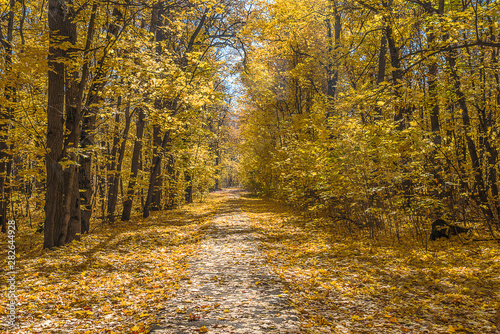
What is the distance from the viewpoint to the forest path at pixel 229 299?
3.54 meters

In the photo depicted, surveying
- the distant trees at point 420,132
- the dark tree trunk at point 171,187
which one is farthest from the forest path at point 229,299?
the dark tree trunk at point 171,187

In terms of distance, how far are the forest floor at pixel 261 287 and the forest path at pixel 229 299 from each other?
19 mm

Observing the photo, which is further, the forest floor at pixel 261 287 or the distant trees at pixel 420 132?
the distant trees at pixel 420 132

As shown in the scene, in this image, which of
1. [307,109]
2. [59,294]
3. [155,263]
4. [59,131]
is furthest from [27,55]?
[307,109]

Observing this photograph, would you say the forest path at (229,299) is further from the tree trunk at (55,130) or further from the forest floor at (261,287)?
the tree trunk at (55,130)

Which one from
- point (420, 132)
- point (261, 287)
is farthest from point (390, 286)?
point (420, 132)

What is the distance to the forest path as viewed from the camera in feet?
11.6

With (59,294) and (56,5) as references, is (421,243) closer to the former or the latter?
(59,294)

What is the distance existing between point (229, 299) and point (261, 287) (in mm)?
686

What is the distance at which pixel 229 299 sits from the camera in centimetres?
443

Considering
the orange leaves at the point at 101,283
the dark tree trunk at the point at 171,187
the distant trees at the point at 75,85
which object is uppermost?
the distant trees at the point at 75,85

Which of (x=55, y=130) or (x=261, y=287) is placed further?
(x=55, y=130)

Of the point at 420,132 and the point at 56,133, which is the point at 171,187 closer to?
the point at 56,133

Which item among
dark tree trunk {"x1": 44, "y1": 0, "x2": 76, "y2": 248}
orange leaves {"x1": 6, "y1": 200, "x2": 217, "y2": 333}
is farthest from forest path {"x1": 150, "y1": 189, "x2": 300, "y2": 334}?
dark tree trunk {"x1": 44, "y1": 0, "x2": 76, "y2": 248}
